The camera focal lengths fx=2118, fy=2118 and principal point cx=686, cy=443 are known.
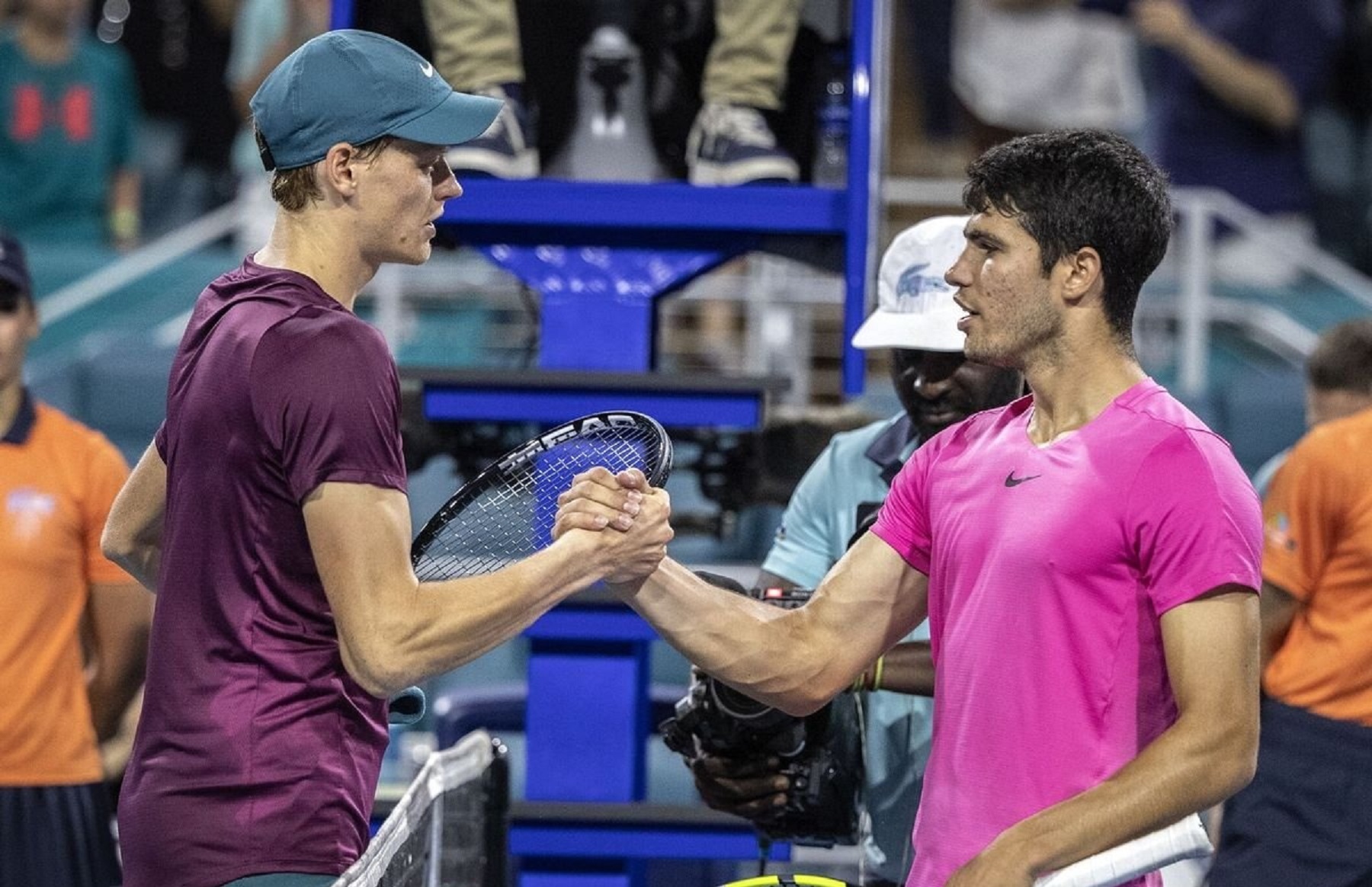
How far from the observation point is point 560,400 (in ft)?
13.8

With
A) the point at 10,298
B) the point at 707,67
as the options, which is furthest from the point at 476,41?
the point at 10,298

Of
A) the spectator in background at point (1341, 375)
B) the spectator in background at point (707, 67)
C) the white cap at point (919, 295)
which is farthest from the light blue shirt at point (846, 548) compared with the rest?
the spectator in background at point (1341, 375)

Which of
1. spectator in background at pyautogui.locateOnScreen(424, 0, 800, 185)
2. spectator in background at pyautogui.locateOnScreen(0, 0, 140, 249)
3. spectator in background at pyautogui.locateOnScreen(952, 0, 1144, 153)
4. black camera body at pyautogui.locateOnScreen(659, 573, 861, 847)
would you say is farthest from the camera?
spectator in background at pyautogui.locateOnScreen(0, 0, 140, 249)

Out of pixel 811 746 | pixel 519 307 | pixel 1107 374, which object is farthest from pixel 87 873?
pixel 519 307

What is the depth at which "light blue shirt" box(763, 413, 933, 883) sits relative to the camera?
341 centimetres

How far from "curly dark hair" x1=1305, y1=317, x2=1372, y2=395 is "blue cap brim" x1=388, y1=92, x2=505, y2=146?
10.2 feet

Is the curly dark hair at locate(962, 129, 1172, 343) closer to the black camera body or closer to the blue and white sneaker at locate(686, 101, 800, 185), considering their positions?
the black camera body

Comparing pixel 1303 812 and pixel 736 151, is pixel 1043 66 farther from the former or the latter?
pixel 1303 812

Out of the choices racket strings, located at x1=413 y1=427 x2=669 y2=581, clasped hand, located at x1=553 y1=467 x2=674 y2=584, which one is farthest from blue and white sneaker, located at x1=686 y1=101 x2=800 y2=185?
clasped hand, located at x1=553 y1=467 x2=674 y2=584

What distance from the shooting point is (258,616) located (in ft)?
7.93

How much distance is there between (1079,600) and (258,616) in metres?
0.93

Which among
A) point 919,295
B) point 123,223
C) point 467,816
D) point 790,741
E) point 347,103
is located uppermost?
point 347,103

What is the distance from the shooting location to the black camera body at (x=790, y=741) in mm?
3158

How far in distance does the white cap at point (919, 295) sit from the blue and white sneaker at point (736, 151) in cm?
68
